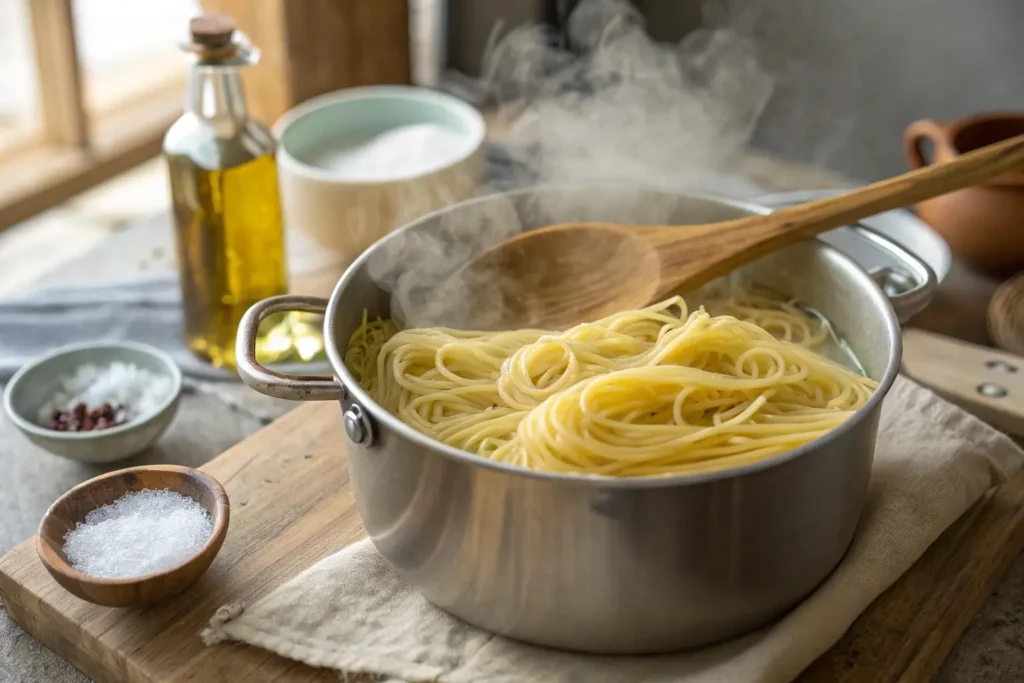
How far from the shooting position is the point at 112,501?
1177mm

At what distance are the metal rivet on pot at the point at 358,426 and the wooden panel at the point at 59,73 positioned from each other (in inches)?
62.3

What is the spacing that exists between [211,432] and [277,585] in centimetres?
41

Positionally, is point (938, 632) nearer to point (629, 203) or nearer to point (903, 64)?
point (629, 203)

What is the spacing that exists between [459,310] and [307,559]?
0.38m

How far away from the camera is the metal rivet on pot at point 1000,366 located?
1452mm

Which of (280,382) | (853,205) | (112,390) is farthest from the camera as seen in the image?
(112,390)

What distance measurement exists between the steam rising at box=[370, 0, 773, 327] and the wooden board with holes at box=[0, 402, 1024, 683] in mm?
256

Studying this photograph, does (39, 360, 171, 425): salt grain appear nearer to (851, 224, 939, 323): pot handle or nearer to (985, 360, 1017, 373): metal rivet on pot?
(851, 224, 939, 323): pot handle

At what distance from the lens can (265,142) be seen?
5.01 ft

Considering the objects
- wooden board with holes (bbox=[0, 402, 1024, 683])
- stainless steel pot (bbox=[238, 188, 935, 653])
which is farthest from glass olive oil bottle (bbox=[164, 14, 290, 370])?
stainless steel pot (bbox=[238, 188, 935, 653])

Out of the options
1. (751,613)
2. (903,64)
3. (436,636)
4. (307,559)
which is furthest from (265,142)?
(903,64)

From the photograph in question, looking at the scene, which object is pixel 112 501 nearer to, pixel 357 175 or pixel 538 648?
pixel 538 648

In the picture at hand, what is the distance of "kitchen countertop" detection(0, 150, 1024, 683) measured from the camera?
3.81ft

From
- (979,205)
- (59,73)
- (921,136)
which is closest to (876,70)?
(921,136)
